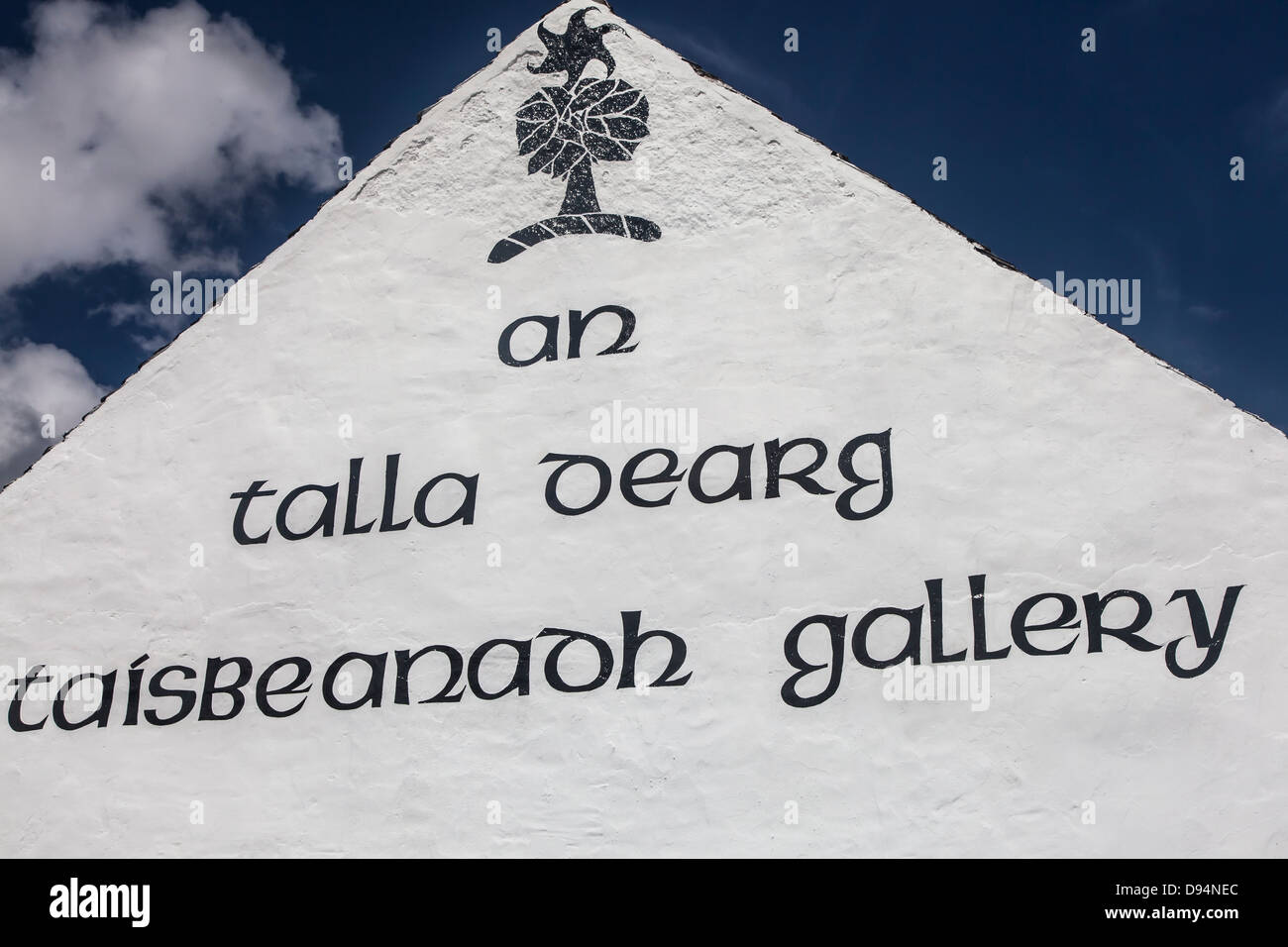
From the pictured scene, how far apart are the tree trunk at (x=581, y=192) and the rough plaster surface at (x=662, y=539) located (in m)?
0.09

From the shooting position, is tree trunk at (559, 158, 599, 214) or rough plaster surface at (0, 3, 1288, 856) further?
tree trunk at (559, 158, 599, 214)

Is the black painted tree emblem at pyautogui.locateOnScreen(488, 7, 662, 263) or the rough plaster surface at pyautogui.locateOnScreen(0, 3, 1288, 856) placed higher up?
the black painted tree emblem at pyautogui.locateOnScreen(488, 7, 662, 263)

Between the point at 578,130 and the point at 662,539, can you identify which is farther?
the point at 578,130

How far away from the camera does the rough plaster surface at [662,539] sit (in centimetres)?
434

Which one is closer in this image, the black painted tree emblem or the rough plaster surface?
the rough plaster surface

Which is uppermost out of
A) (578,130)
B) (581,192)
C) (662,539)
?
(578,130)

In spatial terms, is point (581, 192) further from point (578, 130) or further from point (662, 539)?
point (662, 539)

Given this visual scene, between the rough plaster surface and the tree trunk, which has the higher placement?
the tree trunk

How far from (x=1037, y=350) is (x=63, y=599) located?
511 cm

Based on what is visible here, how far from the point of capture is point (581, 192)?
5523 millimetres

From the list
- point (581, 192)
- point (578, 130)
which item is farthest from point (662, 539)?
point (578, 130)

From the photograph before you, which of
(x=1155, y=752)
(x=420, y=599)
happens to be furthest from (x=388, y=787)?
(x=1155, y=752)

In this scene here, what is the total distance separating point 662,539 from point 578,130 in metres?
2.39

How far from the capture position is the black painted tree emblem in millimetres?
5480
